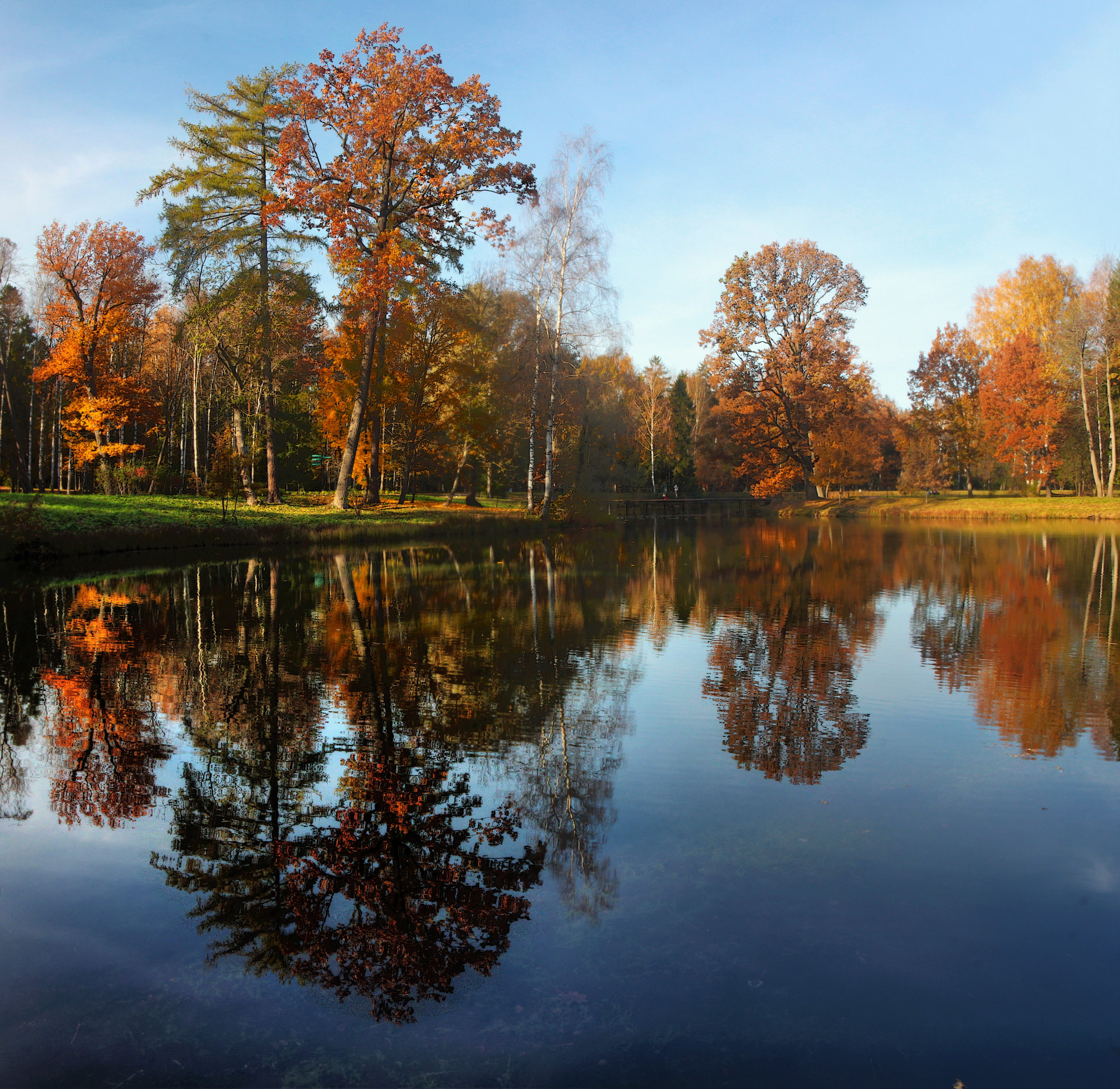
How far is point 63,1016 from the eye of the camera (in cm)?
320

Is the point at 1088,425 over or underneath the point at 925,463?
over

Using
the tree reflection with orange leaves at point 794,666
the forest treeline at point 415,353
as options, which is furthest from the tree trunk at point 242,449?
the tree reflection with orange leaves at point 794,666

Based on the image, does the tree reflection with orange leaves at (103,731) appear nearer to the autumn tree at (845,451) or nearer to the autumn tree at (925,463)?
the autumn tree at (845,451)

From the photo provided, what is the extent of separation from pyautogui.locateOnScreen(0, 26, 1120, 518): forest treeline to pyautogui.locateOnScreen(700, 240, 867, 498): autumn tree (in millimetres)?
154

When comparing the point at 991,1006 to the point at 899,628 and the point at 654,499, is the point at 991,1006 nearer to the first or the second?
the point at 899,628

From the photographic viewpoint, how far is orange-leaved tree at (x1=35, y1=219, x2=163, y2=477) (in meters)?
36.7

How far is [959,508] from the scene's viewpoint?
4794cm

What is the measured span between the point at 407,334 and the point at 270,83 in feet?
33.8

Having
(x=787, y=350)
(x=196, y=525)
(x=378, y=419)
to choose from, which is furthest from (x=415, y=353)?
(x=787, y=350)

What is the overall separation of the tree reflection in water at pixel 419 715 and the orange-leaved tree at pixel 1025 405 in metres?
37.3

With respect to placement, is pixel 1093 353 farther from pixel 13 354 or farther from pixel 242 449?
pixel 13 354

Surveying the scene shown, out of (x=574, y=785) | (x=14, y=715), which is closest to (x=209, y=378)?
(x=14, y=715)

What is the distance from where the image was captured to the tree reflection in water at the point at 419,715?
3.98 metres

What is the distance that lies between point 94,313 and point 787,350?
1517 inches
